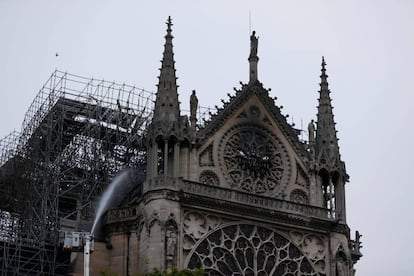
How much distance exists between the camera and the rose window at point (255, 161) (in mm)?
42250

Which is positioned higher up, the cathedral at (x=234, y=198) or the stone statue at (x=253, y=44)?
the stone statue at (x=253, y=44)

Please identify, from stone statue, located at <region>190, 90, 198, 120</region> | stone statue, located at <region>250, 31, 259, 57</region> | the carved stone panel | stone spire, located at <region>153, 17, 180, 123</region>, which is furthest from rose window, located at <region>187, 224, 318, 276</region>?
stone statue, located at <region>250, 31, 259, 57</region>

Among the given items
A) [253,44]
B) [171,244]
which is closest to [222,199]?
[171,244]

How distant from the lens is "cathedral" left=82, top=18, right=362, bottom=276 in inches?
1551

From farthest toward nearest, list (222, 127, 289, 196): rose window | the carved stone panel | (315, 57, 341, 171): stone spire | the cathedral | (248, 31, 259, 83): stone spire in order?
(248, 31, 259, 83): stone spire, (315, 57, 341, 171): stone spire, (222, 127, 289, 196): rose window, the carved stone panel, the cathedral

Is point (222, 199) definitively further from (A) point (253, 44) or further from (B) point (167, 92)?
(A) point (253, 44)

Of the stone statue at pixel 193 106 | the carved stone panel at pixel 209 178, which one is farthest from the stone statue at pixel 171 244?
the stone statue at pixel 193 106

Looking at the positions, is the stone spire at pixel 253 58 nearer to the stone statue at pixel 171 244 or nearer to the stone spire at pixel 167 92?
the stone spire at pixel 167 92

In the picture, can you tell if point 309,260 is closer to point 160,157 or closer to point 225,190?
point 225,190

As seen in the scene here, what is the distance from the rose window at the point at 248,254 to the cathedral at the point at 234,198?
0.13ft

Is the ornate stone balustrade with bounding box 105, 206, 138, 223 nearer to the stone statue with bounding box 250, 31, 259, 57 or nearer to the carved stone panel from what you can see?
the carved stone panel

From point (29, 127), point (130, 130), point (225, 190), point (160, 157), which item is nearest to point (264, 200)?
point (225, 190)

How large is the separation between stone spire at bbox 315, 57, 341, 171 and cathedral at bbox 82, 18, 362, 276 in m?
0.05

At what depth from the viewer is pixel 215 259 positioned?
130 ft
